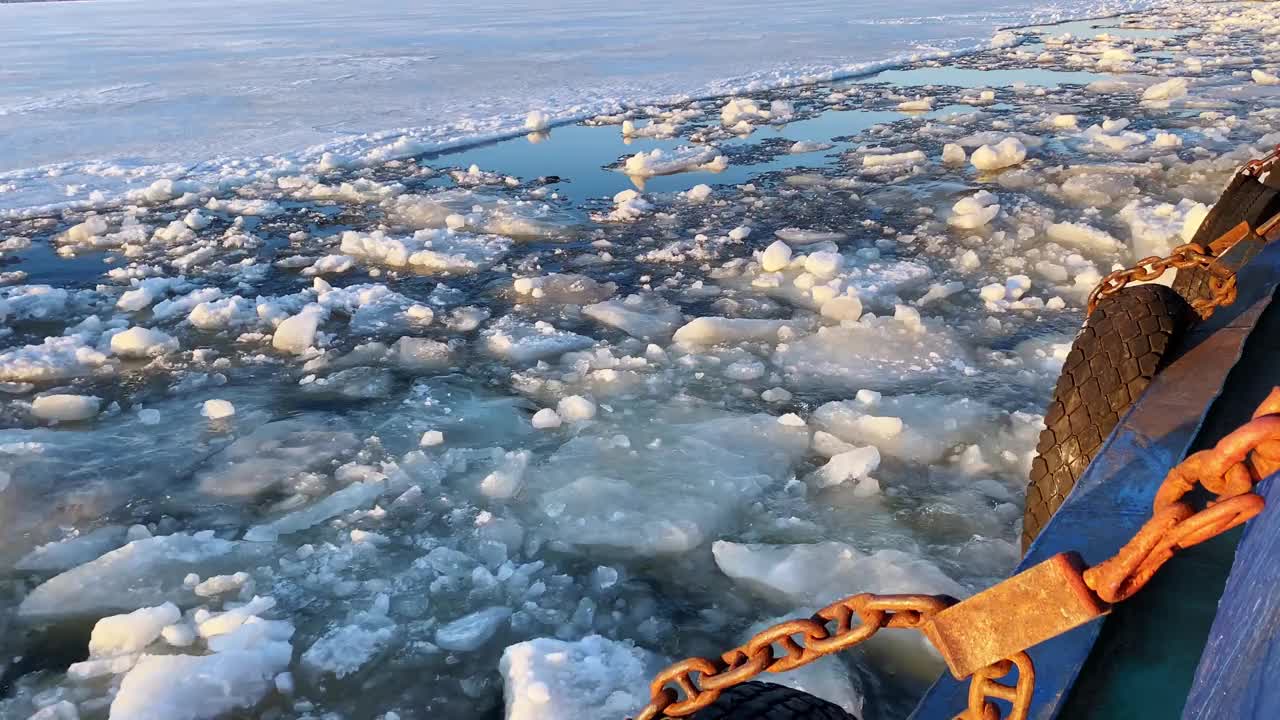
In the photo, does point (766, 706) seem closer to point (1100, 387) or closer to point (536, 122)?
point (1100, 387)

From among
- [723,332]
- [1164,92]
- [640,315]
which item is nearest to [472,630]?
[723,332]

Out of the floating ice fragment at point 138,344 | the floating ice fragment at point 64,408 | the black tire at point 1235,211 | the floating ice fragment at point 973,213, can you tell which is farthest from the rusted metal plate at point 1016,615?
the floating ice fragment at point 973,213

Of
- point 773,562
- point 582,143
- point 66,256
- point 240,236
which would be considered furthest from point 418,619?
point 582,143

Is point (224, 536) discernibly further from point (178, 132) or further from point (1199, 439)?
point (178, 132)

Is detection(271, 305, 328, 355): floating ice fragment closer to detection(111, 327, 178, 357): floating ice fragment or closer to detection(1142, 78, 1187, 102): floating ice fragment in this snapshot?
detection(111, 327, 178, 357): floating ice fragment

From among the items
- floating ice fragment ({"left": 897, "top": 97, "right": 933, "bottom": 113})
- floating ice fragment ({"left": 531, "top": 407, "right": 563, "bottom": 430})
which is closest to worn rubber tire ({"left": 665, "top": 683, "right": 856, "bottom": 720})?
floating ice fragment ({"left": 531, "top": 407, "right": 563, "bottom": 430})
